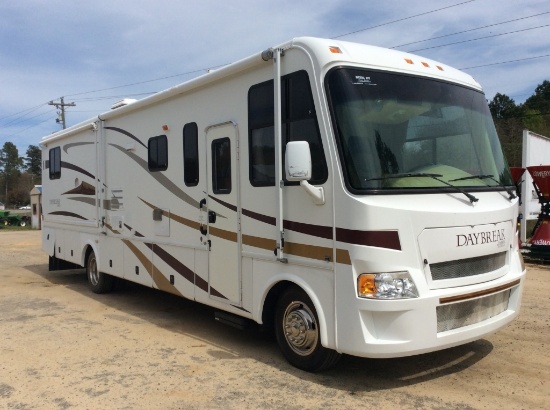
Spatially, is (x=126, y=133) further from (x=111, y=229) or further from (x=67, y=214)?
(x=67, y=214)

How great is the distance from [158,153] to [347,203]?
354cm

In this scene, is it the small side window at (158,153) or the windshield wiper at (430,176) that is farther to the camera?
the small side window at (158,153)

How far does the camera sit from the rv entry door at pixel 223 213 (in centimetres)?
556

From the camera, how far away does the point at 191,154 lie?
632 cm

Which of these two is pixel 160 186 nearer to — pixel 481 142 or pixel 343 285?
pixel 343 285

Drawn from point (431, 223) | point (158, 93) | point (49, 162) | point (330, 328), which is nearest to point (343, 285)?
point (330, 328)

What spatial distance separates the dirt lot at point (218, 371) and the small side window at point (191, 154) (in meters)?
1.85

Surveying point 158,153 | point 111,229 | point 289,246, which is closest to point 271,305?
point 289,246

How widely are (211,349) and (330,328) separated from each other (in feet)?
5.91

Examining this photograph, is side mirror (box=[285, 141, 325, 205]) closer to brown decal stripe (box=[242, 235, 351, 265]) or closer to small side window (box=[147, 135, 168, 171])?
brown decal stripe (box=[242, 235, 351, 265])

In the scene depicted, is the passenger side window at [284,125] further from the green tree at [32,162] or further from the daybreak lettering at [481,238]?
the green tree at [32,162]

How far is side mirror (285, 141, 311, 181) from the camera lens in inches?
170

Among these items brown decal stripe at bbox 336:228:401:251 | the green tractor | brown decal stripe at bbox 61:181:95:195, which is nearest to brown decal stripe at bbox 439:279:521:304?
brown decal stripe at bbox 336:228:401:251

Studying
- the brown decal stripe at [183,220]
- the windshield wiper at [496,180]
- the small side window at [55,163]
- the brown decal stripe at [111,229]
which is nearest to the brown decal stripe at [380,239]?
the windshield wiper at [496,180]
